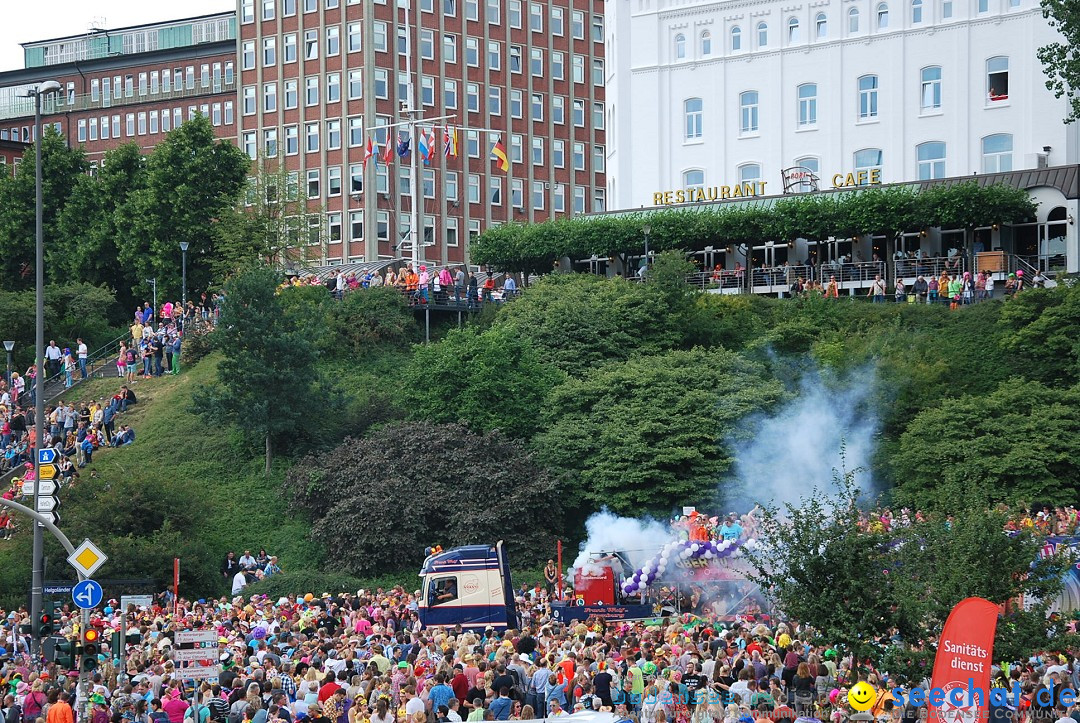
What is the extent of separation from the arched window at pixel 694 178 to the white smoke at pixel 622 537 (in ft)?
114

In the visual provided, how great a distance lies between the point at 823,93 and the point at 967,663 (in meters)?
61.0

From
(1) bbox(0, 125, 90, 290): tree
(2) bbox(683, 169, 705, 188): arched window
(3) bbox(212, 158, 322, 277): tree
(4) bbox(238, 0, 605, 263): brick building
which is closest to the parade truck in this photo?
(3) bbox(212, 158, 322, 277): tree

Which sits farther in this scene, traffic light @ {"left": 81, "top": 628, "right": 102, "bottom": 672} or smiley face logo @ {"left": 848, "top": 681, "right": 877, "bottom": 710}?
traffic light @ {"left": 81, "top": 628, "right": 102, "bottom": 672}

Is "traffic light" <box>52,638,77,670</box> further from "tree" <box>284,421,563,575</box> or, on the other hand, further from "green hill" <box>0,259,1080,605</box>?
"tree" <box>284,421,563,575</box>

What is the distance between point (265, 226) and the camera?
234ft

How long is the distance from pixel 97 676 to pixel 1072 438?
95.3 feet

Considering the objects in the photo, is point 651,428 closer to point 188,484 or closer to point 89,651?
point 188,484

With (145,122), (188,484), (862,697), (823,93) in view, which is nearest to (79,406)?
(188,484)

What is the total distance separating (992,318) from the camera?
54594 mm

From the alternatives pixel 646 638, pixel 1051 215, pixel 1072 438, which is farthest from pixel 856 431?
pixel 646 638

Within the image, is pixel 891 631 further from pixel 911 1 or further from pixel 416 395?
pixel 911 1

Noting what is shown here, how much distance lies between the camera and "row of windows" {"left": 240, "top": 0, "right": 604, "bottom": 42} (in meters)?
97.0

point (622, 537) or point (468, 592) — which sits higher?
point (468, 592)

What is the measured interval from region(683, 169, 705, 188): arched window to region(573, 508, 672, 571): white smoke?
34.8 meters
